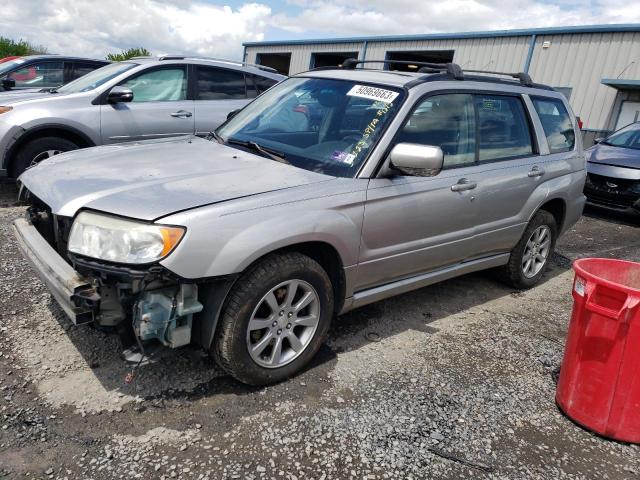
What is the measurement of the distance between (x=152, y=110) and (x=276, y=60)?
2341 cm

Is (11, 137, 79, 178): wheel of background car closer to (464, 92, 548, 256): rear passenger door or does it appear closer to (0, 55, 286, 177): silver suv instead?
(0, 55, 286, 177): silver suv

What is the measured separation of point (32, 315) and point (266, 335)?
67.9 inches

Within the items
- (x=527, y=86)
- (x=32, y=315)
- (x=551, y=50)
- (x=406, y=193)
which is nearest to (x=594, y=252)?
(x=527, y=86)

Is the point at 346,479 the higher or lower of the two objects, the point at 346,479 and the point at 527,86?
the lower

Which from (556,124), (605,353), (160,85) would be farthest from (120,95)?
(605,353)

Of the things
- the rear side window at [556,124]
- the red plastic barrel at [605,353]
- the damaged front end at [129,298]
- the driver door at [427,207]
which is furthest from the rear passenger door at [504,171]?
the damaged front end at [129,298]

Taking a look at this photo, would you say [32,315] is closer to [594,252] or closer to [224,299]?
[224,299]

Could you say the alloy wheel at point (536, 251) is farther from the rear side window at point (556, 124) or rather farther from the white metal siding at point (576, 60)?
the white metal siding at point (576, 60)

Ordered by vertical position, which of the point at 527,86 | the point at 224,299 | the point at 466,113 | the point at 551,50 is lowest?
the point at 224,299

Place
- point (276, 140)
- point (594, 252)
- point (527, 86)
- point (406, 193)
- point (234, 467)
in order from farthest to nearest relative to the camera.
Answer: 1. point (594, 252)
2. point (527, 86)
3. point (276, 140)
4. point (406, 193)
5. point (234, 467)

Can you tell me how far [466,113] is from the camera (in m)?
3.95

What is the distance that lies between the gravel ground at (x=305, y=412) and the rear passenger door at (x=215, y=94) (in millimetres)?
3454

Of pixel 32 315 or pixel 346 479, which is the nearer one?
→ pixel 346 479

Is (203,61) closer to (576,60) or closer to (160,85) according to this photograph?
(160,85)
